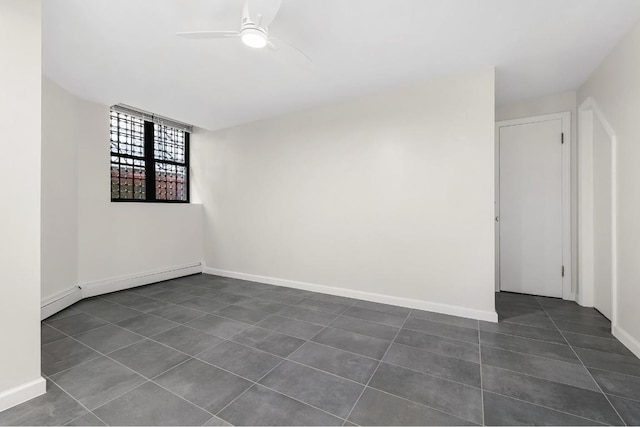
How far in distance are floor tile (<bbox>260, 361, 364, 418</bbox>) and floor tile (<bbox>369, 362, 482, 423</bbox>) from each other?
192mm

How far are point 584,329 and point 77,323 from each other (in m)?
4.94

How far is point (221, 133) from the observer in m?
4.82

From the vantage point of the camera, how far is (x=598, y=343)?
227 cm

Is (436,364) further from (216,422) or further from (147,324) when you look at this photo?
(147,324)

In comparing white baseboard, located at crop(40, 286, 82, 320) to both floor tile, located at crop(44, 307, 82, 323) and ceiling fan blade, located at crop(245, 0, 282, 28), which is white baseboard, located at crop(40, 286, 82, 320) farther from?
ceiling fan blade, located at crop(245, 0, 282, 28)

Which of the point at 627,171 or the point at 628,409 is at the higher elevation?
the point at 627,171

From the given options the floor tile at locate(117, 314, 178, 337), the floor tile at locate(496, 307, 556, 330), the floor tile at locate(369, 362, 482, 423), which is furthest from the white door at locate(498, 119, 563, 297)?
the floor tile at locate(117, 314, 178, 337)

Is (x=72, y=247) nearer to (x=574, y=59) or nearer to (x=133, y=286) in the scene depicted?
(x=133, y=286)

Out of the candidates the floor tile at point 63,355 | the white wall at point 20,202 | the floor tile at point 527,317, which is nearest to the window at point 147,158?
the floor tile at point 63,355

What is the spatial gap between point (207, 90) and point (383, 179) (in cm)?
241

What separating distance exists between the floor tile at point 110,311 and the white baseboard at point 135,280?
29cm

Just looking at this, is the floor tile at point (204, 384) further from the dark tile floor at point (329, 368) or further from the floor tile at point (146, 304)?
the floor tile at point (146, 304)

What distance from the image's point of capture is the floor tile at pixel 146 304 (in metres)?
3.17

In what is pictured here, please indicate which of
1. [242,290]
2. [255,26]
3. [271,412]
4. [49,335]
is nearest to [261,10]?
[255,26]
